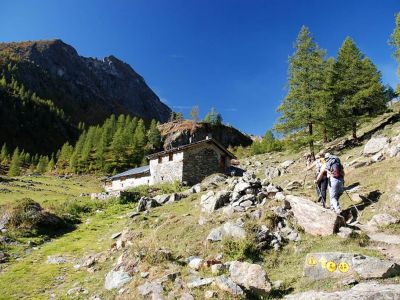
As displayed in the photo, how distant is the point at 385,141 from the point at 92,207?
25722 mm

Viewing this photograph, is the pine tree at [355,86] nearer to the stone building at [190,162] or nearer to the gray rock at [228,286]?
the stone building at [190,162]

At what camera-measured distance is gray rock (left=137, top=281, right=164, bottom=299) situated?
10.6 meters

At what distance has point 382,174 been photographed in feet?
60.0

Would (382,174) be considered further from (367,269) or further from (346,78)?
(346,78)

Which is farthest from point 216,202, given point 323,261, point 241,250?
point 323,261

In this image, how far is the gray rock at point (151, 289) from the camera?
10562 mm

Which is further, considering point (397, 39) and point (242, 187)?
point (397, 39)

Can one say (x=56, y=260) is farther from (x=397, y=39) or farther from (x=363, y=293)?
(x=397, y=39)

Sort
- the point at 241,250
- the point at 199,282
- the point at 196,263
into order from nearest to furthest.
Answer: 1. the point at 199,282
2. the point at 196,263
3. the point at 241,250

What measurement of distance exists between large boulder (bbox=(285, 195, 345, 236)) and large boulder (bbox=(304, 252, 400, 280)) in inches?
118

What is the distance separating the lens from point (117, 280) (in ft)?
41.3

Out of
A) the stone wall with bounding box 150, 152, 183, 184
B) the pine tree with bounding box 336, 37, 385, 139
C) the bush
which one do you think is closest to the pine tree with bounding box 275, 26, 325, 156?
the pine tree with bounding box 336, 37, 385, 139

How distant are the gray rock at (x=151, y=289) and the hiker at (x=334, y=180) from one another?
784cm

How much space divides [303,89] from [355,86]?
9400 mm
